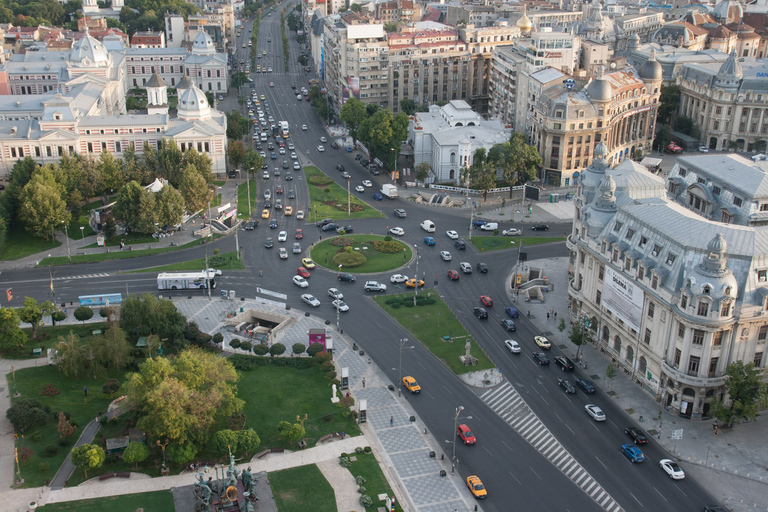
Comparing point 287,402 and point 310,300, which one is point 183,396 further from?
point 310,300

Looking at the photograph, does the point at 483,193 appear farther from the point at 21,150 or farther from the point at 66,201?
the point at 21,150

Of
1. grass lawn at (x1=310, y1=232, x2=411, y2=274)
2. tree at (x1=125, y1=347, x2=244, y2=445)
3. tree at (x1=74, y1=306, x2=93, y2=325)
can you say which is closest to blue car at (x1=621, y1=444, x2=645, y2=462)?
tree at (x1=125, y1=347, x2=244, y2=445)

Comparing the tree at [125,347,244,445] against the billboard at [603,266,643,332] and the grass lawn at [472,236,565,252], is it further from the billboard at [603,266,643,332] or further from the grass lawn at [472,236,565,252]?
the grass lawn at [472,236,565,252]

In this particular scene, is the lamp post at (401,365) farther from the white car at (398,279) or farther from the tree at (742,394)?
the tree at (742,394)

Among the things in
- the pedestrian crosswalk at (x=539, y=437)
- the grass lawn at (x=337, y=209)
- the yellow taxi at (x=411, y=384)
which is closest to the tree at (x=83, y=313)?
the yellow taxi at (x=411, y=384)

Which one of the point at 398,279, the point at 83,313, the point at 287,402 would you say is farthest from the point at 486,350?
the point at 83,313

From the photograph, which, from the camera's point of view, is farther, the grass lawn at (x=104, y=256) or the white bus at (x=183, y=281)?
the grass lawn at (x=104, y=256)
